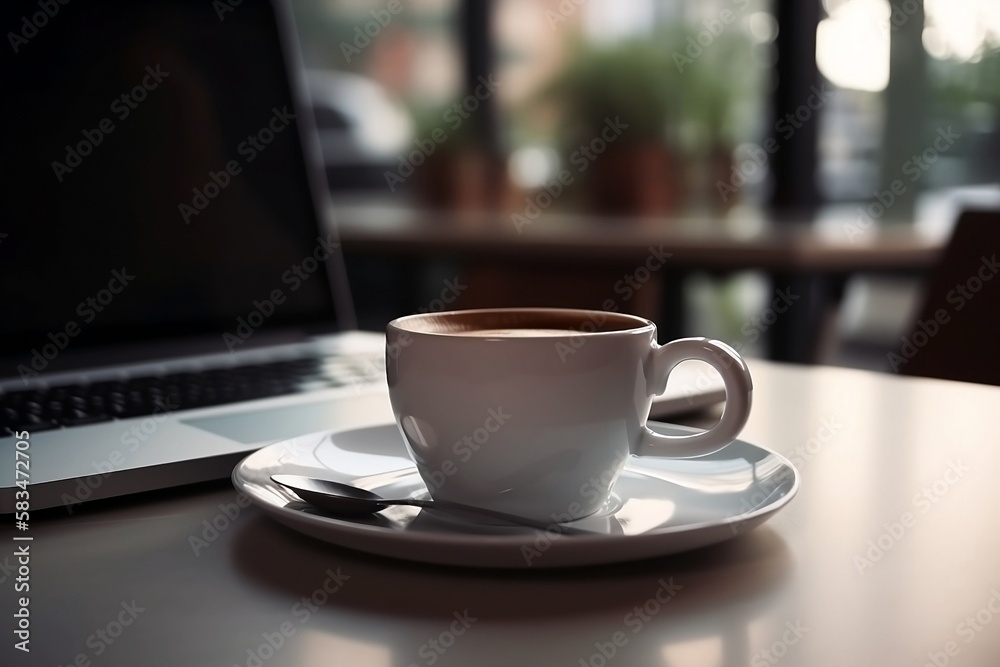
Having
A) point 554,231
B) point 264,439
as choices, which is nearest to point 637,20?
point 554,231

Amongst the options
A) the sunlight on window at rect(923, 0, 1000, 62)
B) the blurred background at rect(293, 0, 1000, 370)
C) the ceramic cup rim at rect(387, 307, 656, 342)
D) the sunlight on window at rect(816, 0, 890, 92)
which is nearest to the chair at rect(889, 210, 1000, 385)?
the blurred background at rect(293, 0, 1000, 370)

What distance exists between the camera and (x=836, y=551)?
1.56ft

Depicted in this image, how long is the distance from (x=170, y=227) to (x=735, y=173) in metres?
2.01

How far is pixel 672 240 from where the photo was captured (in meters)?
2.08

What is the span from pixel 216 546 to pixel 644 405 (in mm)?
229

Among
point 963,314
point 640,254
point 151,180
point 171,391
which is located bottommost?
point 640,254

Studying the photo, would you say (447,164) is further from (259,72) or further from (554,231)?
(259,72)

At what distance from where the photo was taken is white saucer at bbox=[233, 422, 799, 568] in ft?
1.38

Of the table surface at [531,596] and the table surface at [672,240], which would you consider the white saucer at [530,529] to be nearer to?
the table surface at [531,596]

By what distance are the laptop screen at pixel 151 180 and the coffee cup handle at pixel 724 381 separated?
1.99ft

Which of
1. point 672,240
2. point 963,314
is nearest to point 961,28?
point 672,240

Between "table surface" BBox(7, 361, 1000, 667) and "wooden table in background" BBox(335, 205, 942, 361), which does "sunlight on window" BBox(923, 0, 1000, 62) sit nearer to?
"wooden table in background" BBox(335, 205, 942, 361)

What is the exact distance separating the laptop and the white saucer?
0.38 feet

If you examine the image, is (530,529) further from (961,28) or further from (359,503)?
(961,28)
